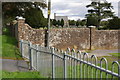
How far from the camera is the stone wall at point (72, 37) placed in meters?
18.8

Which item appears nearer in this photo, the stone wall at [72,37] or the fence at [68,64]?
the fence at [68,64]

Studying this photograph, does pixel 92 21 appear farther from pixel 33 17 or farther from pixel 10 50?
pixel 10 50

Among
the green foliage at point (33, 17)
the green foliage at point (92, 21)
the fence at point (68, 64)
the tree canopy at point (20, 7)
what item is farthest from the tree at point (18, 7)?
the fence at point (68, 64)

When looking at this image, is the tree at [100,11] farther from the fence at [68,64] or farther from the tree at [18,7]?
the fence at [68,64]

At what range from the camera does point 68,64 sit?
595 centimetres

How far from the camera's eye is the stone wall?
1883 centimetres

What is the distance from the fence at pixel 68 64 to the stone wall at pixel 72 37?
8.53 m

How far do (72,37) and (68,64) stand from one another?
582 inches

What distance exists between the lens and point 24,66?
1096 cm

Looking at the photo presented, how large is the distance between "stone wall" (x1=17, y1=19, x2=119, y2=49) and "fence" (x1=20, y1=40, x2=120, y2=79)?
28.0ft

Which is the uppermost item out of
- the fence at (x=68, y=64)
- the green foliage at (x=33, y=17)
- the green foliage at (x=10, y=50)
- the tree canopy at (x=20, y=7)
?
the tree canopy at (x=20, y=7)

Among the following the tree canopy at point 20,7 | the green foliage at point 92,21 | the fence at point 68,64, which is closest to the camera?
the fence at point 68,64

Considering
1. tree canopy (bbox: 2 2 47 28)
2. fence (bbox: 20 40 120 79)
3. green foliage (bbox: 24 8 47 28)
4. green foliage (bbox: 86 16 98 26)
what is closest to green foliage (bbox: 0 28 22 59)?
fence (bbox: 20 40 120 79)

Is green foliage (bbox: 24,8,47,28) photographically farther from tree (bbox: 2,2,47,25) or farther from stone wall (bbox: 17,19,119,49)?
stone wall (bbox: 17,19,119,49)
